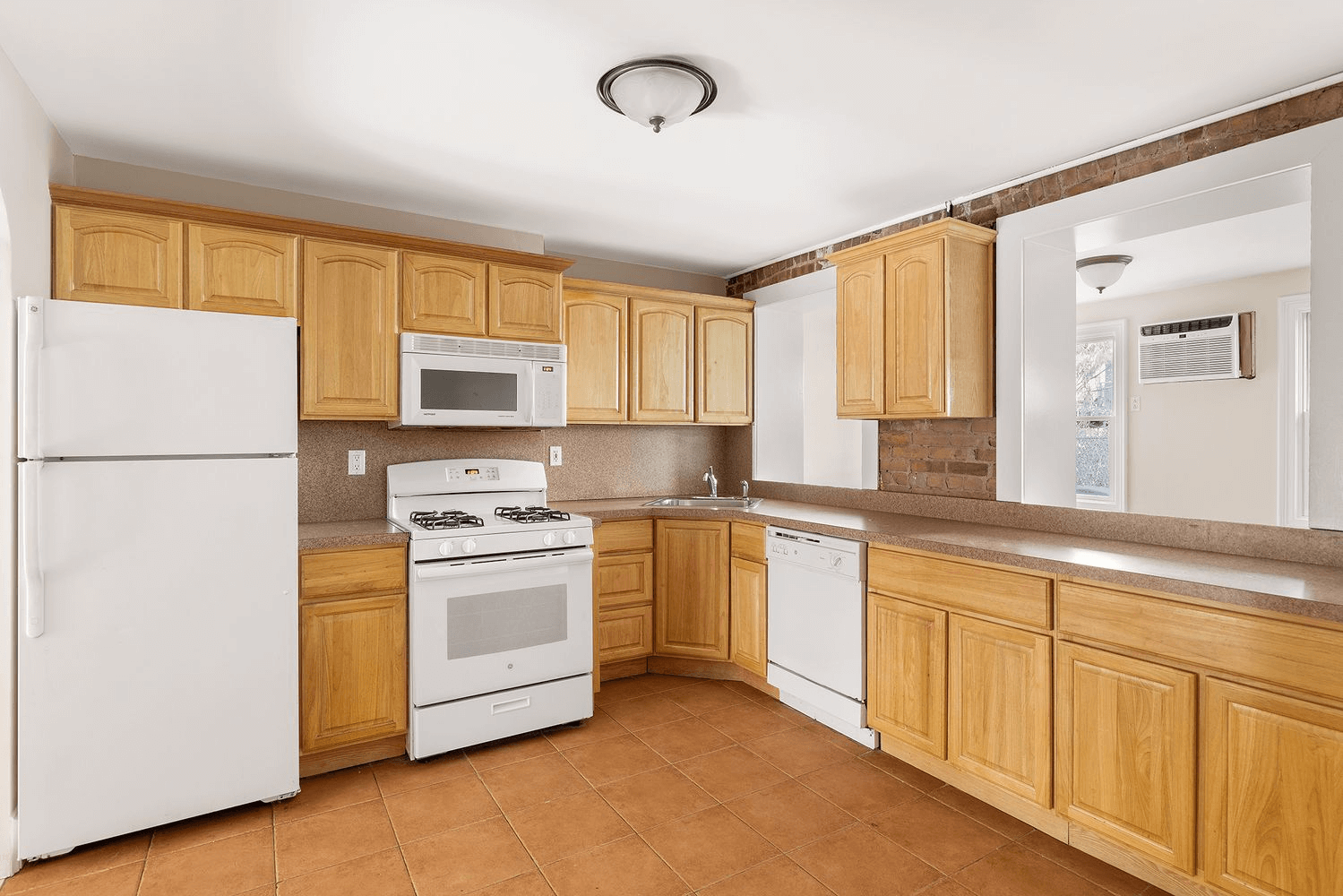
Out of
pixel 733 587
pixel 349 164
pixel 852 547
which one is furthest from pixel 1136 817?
pixel 349 164

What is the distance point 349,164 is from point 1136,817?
362 cm

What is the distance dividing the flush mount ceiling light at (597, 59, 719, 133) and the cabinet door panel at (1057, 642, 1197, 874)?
2087 mm

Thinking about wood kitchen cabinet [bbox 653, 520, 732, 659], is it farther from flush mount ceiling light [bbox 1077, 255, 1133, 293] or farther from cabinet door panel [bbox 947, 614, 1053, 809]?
flush mount ceiling light [bbox 1077, 255, 1133, 293]

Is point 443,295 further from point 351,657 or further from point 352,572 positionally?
point 351,657

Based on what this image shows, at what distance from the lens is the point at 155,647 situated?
7.69 ft

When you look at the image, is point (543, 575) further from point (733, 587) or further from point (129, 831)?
point (129, 831)

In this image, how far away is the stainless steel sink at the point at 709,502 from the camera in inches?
167

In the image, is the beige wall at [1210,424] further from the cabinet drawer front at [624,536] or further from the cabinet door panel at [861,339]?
the cabinet drawer front at [624,536]

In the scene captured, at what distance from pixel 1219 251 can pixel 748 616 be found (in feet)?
11.5

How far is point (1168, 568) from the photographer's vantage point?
212 centimetres

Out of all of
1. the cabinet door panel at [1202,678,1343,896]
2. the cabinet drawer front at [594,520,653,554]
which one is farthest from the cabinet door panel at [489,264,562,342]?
the cabinet door panel at [1202,678,1343,896]

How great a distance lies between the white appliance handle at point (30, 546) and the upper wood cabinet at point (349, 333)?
3.16ft

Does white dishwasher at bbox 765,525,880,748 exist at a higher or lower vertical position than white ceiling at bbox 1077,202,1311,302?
lower

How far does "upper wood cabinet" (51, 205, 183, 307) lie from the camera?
261 cm
